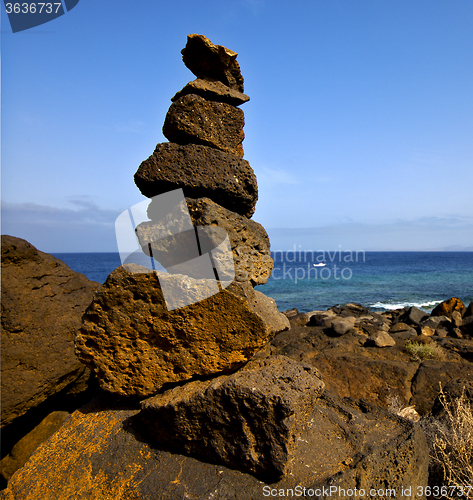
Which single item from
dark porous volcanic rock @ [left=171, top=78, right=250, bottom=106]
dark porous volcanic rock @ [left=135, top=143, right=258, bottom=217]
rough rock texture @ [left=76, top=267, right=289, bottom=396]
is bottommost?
rough rock texture @ [left=76, top=267, right=289, bottom=396]

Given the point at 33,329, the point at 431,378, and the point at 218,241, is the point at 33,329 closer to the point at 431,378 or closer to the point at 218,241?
the point at 218,241

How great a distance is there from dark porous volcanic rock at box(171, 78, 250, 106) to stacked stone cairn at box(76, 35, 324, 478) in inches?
0.5

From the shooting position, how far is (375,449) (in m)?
3.00

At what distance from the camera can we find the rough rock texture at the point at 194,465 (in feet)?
9.02

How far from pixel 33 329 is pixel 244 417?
11.0 feet

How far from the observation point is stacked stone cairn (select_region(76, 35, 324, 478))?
2.84 m

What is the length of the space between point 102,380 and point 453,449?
4.11 m

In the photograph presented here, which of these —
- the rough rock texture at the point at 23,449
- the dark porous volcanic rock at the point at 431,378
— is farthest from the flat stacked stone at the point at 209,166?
the dark porous volcanic rock at the point at 431,378

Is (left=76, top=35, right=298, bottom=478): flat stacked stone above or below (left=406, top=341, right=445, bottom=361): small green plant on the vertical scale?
above

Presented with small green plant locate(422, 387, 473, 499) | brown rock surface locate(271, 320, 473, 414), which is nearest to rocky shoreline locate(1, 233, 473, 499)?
small green plant locate(422, 387, 473, 499)

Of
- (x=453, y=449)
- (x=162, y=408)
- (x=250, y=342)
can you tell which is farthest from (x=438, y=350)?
(x=162, y=408)

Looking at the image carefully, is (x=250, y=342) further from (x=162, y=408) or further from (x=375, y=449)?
(x=375, y=449)

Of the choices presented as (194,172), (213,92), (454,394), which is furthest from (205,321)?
(454,394)

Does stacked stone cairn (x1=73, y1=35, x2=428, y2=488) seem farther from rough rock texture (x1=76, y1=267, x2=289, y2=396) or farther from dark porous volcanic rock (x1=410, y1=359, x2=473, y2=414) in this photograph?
dark porous volcanic rock (x1=410, y1=359, x2=473, y2=414)
